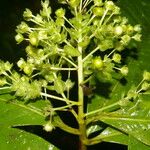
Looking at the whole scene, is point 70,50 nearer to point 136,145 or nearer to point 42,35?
point 42,35

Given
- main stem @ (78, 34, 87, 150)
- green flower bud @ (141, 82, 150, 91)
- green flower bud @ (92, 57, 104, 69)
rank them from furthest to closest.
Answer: green flower bud @ (141, 82, 150, 91)
main stem @ (78, 34, 87, 150)
green flower bud @ (92, 57, 104, 69)

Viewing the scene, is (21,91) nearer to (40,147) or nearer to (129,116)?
(40,147)

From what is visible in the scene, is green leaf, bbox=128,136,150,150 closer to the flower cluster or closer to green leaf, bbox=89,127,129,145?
green leaf, bbox=89,127,129,145

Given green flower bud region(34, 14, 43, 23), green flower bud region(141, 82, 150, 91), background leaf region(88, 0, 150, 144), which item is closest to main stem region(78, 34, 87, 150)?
background leaf region(88, 0, 150, 144)

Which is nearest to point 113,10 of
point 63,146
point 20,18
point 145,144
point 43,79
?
point 43,79

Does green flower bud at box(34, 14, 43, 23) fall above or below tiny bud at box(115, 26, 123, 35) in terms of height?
above

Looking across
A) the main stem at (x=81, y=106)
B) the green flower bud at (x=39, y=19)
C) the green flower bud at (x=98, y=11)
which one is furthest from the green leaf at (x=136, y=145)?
the green flower bud at (x=39, y=19)

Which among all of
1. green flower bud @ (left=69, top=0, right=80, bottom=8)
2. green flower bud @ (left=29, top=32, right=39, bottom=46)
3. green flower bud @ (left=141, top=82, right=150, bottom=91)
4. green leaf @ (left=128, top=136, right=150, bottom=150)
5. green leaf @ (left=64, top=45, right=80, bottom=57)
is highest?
green flower bud @ (left=69, top=0, right=80, bottom=8)

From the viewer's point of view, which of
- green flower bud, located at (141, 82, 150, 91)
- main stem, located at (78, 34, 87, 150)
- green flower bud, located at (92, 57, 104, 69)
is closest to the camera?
green flower bud, located at (92, 57, 104, 69)
